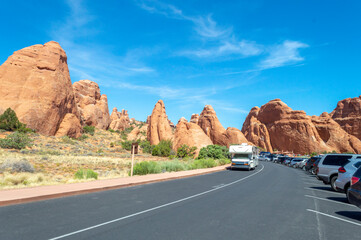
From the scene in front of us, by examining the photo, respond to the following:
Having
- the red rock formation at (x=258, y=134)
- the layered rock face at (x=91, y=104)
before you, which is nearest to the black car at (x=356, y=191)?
the layered rock face at (x=91, y=104)

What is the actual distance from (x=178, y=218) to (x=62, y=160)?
83.2 feet

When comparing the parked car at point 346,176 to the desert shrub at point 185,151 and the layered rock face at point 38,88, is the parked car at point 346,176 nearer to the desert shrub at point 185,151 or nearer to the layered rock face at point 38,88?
the desert shrub at point 185,151

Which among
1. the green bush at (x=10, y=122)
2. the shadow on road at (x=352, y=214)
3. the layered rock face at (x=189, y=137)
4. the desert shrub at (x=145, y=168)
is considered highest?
the green bush at (x=10, y=122)

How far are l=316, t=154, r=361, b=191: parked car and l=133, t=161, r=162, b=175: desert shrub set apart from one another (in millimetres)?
11875

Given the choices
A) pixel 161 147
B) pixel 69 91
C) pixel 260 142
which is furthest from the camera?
pixel 260 142

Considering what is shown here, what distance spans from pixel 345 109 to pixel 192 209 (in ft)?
344

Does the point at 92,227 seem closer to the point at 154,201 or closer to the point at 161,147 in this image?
the point at 154,201

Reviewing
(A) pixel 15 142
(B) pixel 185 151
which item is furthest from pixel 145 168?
(A) pixel 15 142

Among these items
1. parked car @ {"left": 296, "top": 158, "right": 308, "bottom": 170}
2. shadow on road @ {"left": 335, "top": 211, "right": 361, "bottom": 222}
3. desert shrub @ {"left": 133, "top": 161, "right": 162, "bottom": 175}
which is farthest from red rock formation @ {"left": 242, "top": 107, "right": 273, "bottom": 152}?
shadow on road @ {"left": 335, "top": 211, "right": 361, "bottom": 222}

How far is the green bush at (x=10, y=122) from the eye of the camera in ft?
142

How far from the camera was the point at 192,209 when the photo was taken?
799 cm

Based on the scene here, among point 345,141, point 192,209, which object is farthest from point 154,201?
point 345,141

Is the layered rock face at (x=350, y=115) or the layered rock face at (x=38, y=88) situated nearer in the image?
the layered rock face at (x=38, y=88)

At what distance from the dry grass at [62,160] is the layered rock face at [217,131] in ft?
92.7
